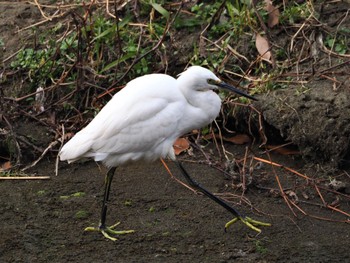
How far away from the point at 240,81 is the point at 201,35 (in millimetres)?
671

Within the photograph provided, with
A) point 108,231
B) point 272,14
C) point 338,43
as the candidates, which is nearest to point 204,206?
point 108,231

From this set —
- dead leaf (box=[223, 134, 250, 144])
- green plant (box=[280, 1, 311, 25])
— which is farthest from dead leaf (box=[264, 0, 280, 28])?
dead leaf (box=[223, 134, 250, 144])

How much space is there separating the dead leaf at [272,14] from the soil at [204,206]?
0.82 m

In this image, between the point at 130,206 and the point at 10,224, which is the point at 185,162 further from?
the point at 10,224

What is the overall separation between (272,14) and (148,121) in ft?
7.47

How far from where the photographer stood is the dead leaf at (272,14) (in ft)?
22.5

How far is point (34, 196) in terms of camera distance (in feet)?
18.9

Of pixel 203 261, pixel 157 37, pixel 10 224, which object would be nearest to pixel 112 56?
pixel 157 37

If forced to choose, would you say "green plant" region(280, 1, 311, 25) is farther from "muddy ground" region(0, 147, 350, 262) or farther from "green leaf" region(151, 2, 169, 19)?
"muddy ground" region(0, 147, 350, 262)

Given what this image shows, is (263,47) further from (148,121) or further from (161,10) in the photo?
(148,121)

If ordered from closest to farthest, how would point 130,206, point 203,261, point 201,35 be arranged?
1. point 203,261
2. point 130,206
3. point 201,35

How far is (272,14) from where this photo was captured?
6.90 metres

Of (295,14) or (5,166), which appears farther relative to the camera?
(295,14)

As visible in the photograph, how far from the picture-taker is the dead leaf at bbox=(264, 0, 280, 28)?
271 inches
